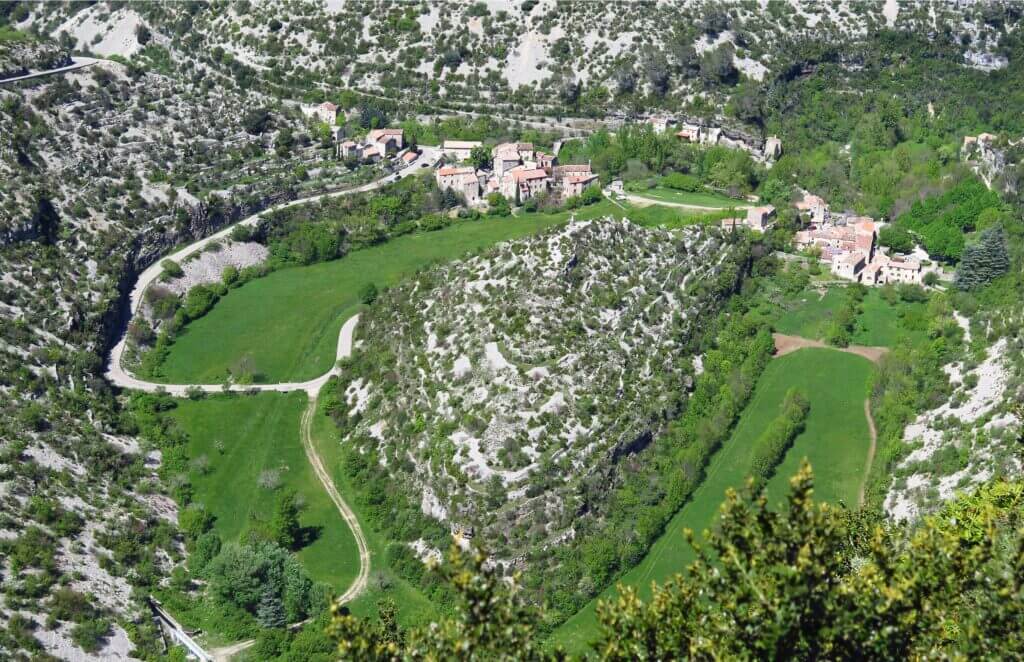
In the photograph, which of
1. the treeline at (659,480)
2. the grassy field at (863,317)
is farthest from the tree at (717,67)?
the treeline at (659,480)

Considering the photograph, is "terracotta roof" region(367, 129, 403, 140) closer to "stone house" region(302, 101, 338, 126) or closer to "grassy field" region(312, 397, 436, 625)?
"stone house" region(302, 101, 338, 126)

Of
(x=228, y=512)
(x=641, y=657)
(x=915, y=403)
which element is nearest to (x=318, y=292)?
(x=228, y=512)

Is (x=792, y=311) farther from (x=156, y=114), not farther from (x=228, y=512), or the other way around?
(x=156, y=114)

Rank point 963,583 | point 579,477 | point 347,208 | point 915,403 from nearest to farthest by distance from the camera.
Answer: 1. point 963,583
2. point 579,477
3. point 915,403
4. point 347,208

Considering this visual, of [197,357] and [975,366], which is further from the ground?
[975,366]

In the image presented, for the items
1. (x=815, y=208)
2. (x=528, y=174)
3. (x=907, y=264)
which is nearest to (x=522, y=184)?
(x=528, y=174)

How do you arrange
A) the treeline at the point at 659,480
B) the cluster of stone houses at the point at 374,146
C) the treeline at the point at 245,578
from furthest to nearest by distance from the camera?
the cluster of stone houses at the point at 374,146
the treeline at the point at 659,480
the treeline at the point at 245,578

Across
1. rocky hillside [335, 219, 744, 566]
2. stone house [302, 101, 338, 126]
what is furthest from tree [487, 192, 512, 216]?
stone house [302, 101, 338, 126]

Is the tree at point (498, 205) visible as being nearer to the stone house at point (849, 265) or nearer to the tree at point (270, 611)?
the stone house at point (849, 265)
